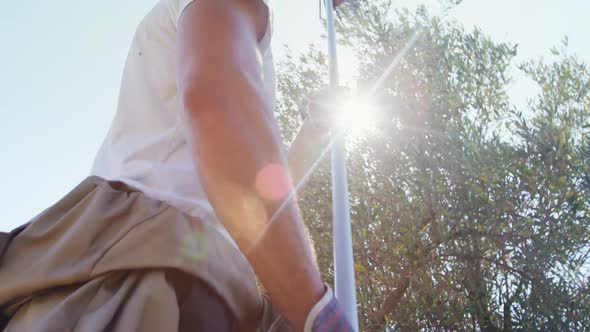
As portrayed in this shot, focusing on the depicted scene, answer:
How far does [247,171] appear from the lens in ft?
3.38

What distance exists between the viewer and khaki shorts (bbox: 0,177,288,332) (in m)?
1.01

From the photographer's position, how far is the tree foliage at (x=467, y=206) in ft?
20.1

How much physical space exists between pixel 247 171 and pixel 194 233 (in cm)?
26

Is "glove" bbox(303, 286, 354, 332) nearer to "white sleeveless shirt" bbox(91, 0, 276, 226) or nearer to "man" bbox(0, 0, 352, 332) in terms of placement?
"man" bbox(0, 0, 352, 332)

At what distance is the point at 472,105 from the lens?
7.23m

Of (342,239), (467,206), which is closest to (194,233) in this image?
(342,239)

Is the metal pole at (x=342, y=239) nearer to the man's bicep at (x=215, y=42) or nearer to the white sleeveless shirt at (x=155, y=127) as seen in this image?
the white sleeveless shirt at (x=155, y=127)

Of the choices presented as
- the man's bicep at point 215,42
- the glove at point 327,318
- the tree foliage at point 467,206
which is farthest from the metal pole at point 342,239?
the tree foliage at point 467,206

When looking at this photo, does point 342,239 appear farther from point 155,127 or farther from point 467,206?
point 467,206

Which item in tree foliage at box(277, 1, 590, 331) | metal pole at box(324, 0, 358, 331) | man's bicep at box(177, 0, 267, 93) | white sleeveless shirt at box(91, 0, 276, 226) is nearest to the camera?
man's bicep at box(177, 0, 267, 93)

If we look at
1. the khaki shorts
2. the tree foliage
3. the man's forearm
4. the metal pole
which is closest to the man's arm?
the man's forearm

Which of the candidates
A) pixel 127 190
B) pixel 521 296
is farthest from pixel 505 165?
pixel 127 190

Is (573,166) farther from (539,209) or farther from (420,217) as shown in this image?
(420,217)

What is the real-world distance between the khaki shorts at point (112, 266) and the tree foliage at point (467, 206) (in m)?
5.35
